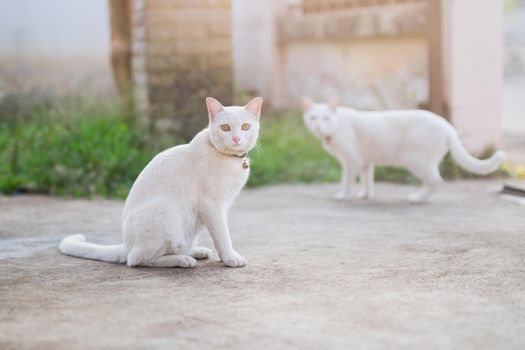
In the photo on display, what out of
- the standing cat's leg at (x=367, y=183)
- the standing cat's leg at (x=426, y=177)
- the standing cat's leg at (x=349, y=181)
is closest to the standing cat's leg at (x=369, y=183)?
the standing cat's leg at (x=367, y=183)

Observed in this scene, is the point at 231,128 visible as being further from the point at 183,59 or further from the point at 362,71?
the point at 362,71

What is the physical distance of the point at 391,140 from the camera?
6.21 m

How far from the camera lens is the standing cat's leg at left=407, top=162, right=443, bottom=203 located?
6133mm

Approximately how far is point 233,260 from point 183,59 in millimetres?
4609

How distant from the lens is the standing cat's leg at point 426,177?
613 centimetres

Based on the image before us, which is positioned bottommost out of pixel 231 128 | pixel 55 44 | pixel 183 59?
pixel 231 128

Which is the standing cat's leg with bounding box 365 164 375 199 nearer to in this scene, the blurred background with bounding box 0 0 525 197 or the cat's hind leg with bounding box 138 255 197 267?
the blurred background with bounding box 0 0 525 197

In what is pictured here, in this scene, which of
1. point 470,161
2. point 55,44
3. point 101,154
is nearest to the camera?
point 470,161

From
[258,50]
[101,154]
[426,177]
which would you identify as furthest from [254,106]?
A: [258,50]

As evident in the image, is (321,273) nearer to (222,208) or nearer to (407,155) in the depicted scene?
(222,208)

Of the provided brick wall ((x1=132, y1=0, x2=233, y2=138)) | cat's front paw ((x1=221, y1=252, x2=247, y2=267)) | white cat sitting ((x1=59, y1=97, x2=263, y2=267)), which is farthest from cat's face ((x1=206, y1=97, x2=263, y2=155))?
brick wall ((x1=132, y1=0, x2=233, y2=138))

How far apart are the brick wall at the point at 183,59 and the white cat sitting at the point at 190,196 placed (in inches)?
160

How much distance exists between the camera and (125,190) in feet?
21.8

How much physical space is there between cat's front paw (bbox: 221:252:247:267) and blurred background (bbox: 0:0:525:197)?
278 centimetres
